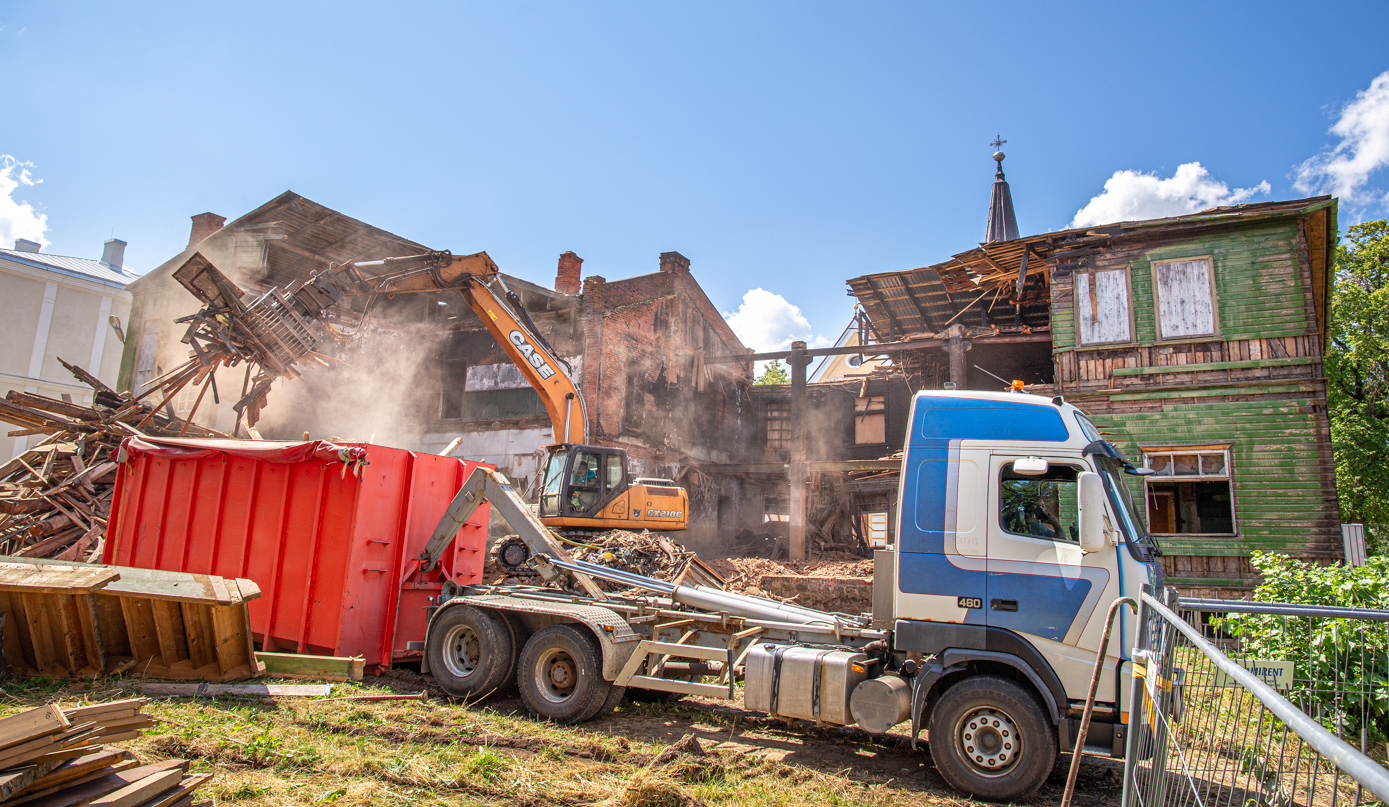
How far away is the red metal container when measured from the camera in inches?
295

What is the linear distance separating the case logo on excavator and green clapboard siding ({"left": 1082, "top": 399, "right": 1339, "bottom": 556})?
35.3ft

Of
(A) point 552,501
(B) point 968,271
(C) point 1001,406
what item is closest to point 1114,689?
(C) point 1001,406

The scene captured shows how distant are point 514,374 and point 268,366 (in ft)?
29.5

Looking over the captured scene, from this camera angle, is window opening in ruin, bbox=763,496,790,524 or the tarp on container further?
window opening in ruin, bbox=763,496,790,524

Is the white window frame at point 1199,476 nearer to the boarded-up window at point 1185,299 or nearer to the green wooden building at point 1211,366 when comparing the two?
the green wooden building at point 1211,366

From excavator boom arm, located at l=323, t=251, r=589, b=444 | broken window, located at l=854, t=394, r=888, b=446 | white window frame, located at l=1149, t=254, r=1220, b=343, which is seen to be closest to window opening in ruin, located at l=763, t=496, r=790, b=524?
broken window, located at l=854, t=394, r=888, b=446

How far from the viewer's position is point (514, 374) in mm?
22047

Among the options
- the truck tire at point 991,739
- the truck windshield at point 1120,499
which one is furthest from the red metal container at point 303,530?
the truck windshield at point 1120,499

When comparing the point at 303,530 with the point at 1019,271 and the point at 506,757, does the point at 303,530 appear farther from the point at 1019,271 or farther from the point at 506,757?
the point at 1019,271

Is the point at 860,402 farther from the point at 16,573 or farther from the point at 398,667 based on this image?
the point at 16,573

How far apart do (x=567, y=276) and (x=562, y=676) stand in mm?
17555

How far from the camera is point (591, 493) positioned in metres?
13.7

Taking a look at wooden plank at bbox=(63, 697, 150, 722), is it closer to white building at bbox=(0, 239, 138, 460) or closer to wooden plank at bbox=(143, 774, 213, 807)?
wooden plank at bbox=(143, 774, 213, 807)

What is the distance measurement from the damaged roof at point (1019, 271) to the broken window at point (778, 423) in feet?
19.3
